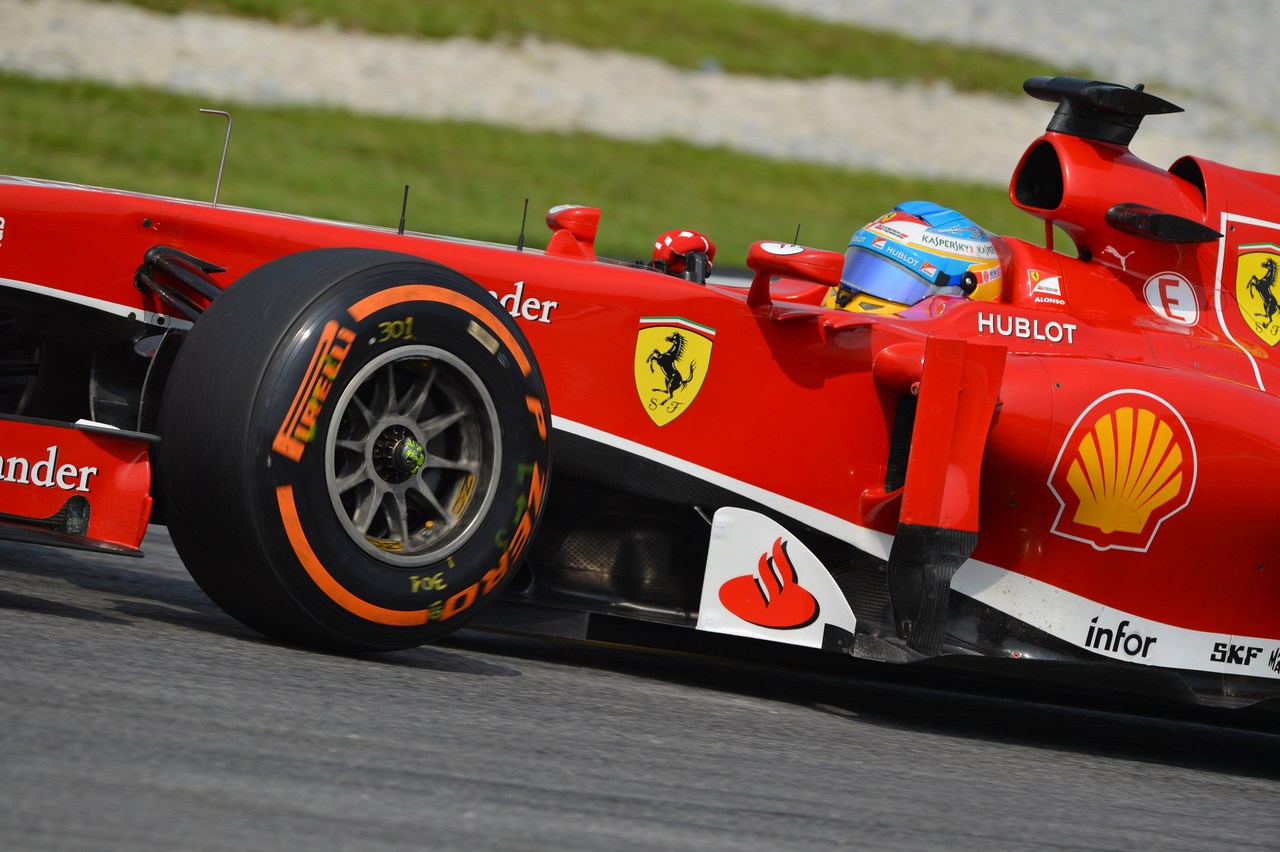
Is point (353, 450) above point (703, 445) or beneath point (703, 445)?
beneath

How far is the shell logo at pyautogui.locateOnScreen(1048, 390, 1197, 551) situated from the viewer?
15.0ft

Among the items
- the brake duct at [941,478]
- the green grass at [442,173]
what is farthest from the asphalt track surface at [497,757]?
the green grass at [442,173]

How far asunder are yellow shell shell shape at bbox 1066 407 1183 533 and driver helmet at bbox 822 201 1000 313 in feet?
2.67

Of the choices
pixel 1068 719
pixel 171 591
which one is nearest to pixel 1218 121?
pixel 1068 719

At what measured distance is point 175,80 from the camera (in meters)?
18.8

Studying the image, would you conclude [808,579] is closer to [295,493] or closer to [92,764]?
[295,493]

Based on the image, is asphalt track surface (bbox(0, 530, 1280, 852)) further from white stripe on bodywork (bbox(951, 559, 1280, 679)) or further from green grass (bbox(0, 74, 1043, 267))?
green grass (bbox(0, 74, 1043, 267))

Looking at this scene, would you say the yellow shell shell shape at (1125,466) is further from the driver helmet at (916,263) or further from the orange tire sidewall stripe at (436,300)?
the orange tire sidewall stripe at (436,300)

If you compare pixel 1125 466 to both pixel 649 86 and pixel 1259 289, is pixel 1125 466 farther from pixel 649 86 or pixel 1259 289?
pixel 649 86

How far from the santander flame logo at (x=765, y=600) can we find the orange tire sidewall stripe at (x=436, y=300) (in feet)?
2.84

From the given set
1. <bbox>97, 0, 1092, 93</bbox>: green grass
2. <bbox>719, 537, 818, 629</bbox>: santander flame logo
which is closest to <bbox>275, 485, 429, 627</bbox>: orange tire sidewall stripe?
<bbox>719, 537, 818, 629</bbox>: santander flame logo

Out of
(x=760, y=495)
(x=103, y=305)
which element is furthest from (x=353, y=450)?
(x=760, y=495)

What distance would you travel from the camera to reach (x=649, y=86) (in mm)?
22219

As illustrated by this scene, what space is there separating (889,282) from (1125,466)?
3.30 ft
